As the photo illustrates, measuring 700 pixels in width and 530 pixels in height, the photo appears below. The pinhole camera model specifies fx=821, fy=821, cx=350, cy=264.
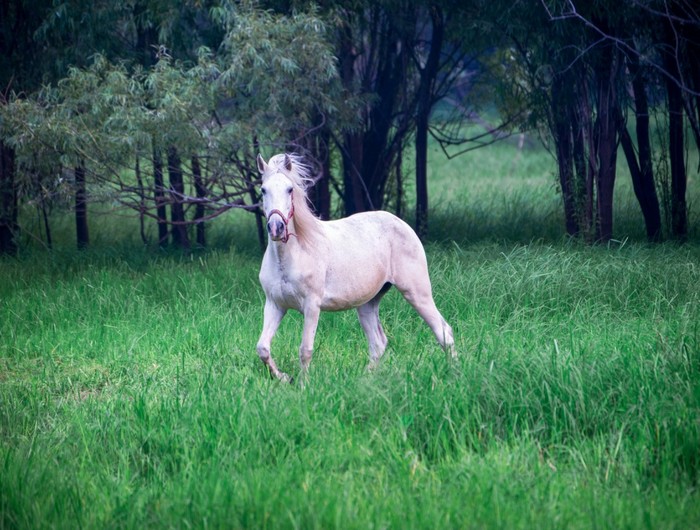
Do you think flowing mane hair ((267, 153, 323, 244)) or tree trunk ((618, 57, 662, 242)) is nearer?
flowing mane hair ((267, 153, 323, 244))

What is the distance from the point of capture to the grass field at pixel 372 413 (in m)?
3.78

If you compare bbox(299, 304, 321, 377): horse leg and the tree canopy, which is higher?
the tree canopy

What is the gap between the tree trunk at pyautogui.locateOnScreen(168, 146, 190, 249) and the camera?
10.4m

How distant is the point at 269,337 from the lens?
584 cm

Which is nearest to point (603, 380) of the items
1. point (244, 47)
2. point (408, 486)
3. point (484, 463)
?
point (484, 463)

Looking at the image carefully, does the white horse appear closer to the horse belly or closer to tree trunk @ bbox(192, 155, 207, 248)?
the horse belly

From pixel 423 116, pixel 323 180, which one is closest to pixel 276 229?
pixel 323 180

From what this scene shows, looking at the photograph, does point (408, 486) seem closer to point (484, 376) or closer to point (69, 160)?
point (484, 376)

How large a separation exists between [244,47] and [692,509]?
23.4 feet

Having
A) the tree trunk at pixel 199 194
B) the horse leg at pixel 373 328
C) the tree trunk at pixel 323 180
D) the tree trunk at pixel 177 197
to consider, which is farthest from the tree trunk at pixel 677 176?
the tree trunk at pixel 177 197

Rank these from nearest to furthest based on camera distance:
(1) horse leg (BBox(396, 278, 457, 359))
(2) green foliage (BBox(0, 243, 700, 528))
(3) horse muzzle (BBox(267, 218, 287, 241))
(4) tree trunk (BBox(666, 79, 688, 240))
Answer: (2) green foliage (BBox(0, 243, 700, 528)) → (3) horse muzzle (BBox(267, 218, 287, 241)) → (1) horse leg (BBox(396, 278, 457, 359)) → (4) tree trunk (BBox(666, 79, 688, 240))

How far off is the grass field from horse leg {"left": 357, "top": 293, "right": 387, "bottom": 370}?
0.63ft

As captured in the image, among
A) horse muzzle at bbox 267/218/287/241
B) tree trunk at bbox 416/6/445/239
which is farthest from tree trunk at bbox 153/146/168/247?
horse muzzle at bbox 267/218/287/241

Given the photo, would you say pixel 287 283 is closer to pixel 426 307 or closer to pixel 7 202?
pixel 426 307
